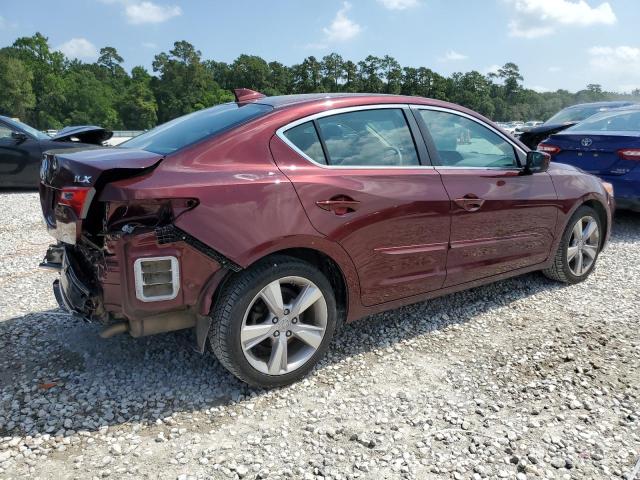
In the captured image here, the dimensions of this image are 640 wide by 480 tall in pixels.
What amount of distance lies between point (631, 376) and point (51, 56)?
112m

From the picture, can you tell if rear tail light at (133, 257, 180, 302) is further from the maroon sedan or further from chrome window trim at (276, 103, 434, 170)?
chrome window trim at (276, 103, 434, 170)

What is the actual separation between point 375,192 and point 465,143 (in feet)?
3.48

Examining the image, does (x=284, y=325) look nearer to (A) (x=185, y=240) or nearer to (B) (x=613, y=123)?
(A) (x=185, y=240)

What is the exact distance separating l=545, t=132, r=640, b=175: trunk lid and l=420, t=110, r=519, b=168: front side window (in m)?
3.18

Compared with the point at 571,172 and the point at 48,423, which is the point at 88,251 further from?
the point at 571,172

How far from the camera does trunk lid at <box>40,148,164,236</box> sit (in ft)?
7.98

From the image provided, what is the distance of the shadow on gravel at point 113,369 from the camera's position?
8.71 ft

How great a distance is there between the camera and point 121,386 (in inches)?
114

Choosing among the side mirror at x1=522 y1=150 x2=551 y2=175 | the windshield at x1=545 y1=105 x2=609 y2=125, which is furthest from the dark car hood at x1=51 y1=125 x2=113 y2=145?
the windshield at x1=545 y1=105 x2=609 y2=125

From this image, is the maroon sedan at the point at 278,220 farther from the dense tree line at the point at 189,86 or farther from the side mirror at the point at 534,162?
the dense tree line at the point at 189,86

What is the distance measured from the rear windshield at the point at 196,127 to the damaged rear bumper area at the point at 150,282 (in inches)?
21.7

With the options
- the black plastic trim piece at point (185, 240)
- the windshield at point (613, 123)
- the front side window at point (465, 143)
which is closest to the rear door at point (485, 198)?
the front side window at point (465, 143)

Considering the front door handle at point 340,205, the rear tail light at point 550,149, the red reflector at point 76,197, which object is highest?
the rear tail light at point 550,149

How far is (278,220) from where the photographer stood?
2662 millimetres
